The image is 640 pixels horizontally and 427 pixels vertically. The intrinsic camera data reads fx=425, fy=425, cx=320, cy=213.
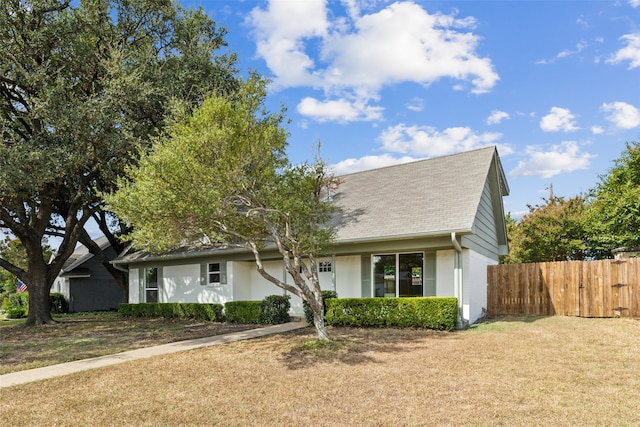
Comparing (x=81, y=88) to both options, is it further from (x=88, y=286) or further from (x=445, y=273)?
(x=88, y=286)

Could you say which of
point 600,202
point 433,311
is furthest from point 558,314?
point 600,202

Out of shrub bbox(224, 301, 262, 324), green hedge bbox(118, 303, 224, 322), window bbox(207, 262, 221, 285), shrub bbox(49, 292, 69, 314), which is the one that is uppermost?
window bbox(207, 262, 221, 285)

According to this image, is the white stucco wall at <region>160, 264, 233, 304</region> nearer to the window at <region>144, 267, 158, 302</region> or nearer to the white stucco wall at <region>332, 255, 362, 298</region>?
the window at <region>144, 267, 158, 302</region>

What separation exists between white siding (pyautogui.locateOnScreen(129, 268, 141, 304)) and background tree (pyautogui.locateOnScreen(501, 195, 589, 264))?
21.0 m

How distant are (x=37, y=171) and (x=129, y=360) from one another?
773cm

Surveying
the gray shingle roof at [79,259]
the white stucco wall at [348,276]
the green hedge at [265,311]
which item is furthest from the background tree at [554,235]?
the gray shingle roof at [79,259]

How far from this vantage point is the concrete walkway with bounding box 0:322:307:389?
7551 mm

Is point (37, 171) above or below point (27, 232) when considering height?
above

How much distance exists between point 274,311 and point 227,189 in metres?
6.14

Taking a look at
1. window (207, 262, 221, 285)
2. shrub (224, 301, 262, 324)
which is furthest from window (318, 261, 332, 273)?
window (207, 262, 221, 285)

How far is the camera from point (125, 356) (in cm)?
927

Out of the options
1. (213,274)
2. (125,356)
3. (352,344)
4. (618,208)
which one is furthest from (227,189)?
(618,208)

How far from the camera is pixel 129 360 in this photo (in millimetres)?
8766

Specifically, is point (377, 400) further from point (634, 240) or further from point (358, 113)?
point (634, 240)
